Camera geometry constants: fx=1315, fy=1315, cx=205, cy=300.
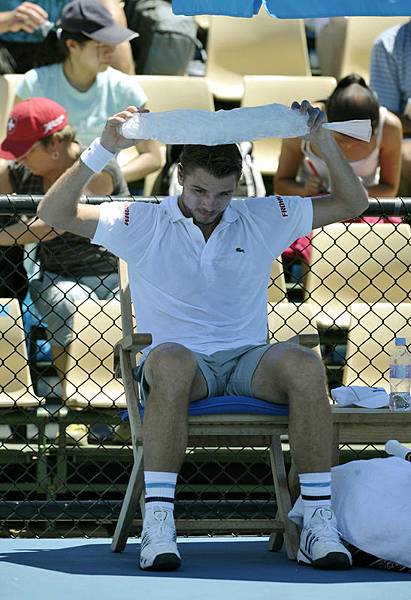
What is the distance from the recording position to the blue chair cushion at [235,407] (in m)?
3.83

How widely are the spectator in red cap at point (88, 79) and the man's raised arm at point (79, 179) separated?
102 inches

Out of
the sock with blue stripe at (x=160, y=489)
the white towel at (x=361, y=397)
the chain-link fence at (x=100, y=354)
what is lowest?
the chain-link fence at (x=100, y=354)

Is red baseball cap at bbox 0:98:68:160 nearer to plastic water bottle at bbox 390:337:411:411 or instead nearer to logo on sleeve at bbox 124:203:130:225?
logo on sleeve at bbox 124:203:130:225

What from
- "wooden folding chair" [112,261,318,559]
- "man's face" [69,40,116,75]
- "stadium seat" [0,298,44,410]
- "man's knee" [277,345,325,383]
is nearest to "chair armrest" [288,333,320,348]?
"wooden folding chair" [112,261,318,559]

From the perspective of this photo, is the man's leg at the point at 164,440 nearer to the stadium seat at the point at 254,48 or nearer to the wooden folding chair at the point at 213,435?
the wooden folding chair at the point at 213,435

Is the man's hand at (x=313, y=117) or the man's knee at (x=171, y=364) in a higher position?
the man's hand at (x=313, y=117)

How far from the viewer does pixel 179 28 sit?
7609 millimetres

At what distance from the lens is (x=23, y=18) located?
23.6 ft

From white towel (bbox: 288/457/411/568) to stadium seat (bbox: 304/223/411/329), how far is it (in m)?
1.42

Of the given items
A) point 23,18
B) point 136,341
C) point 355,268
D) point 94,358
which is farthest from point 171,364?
point 23,18

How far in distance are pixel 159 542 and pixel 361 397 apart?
90 cm

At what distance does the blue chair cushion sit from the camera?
3.83 meters

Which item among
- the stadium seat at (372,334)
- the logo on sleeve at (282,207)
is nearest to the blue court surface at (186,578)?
the logo on sleeve at (282,207)

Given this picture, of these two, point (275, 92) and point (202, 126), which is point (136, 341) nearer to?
point (202, 126)
